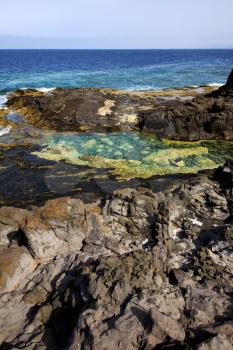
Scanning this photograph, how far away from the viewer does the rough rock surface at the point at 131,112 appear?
36219mm

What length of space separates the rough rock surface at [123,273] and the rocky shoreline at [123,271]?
3cm

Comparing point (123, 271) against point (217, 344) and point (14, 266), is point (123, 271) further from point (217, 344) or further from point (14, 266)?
point (14, 266)

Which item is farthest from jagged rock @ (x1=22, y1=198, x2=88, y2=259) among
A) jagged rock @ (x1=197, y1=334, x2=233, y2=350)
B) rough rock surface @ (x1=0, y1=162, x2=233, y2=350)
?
jagged rock @ (x1=197, y1=334, x2=233, y2=350)

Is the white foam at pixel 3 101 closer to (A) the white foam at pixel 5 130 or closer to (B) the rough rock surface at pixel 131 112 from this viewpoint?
(B) the rough rock surface at pixel 131 112

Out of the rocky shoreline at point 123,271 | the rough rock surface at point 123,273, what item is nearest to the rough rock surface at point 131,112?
the rocky shoreline at point 123,271

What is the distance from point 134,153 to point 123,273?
20.8m

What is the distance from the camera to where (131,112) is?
41250 mm

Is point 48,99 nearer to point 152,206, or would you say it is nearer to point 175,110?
point 175,110

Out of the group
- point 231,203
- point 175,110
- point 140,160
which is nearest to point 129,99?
point 175,110

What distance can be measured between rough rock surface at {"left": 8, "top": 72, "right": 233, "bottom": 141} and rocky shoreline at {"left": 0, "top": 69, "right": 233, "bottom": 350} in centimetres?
1666

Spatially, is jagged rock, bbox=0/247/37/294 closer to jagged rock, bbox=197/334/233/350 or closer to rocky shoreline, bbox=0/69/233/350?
rocky shoreline, bbox=0/69/233/350

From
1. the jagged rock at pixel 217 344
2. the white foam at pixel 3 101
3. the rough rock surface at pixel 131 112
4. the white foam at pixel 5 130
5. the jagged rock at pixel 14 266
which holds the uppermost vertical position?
the jagged rock at pixel 217 344

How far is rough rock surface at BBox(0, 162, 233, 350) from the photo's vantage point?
30.9 ft

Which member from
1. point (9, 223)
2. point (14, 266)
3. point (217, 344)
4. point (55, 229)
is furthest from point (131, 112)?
point (217, 344)
